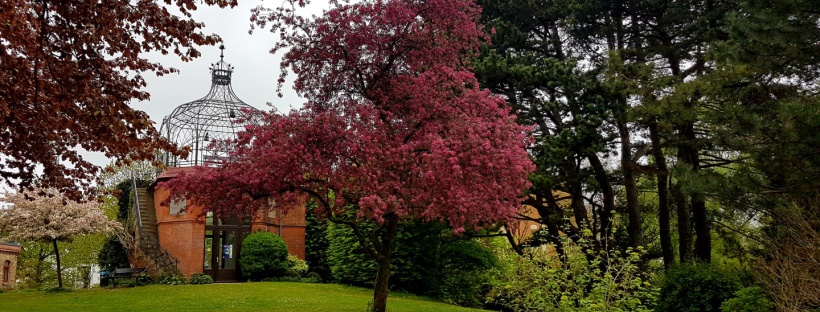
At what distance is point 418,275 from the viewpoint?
72.9 ft

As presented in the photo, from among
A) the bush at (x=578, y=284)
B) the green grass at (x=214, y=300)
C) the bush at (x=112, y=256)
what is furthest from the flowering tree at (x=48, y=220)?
the bush at (x=578, y=284)

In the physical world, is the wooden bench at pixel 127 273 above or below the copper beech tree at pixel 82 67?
below

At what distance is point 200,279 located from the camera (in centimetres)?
2400

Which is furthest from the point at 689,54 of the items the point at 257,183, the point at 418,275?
the point at 257,183

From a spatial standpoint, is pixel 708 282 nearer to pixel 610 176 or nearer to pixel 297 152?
pixel 610 176

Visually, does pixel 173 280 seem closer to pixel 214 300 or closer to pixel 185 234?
pixel 185 234

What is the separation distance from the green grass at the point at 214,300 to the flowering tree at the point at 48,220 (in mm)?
2211

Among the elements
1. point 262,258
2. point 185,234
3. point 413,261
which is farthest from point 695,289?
point 185,234

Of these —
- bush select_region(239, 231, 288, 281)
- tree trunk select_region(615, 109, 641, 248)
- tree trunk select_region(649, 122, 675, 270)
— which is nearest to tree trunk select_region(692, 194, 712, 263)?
tree trunk select_region(649, 122, 675, 270)

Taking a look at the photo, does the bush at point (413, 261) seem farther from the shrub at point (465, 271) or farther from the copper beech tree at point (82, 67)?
the copper beech tree at point (82, 67)

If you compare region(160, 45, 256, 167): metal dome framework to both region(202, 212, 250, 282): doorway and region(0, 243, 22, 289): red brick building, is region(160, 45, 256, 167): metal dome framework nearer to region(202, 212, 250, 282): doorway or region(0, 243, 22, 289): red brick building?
region(202, 212, 250, 282): doorway

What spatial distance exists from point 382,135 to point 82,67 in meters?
4.94

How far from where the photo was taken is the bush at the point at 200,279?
23891 mm

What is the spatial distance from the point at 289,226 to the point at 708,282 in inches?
774
